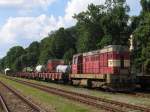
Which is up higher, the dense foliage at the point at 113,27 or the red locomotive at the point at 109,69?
the dense foliage at the point at 113,27

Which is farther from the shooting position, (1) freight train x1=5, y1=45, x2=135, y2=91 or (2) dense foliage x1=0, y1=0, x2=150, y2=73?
(2) dense foliage x1=0, y1=0, x2=150, y2=73

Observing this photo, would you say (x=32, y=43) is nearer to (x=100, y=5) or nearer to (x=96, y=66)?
(x=100, y=5)

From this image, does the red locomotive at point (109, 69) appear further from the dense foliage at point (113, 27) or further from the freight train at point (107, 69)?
the dense foliage at point (113, 27)

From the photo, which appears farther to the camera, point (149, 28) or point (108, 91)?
point (149, 28)

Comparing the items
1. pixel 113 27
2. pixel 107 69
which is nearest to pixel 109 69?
pixel 107 69

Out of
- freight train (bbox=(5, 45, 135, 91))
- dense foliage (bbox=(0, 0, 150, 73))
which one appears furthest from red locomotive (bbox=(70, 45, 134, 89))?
dense foliage (bbox=(0, 0, 150, 73))

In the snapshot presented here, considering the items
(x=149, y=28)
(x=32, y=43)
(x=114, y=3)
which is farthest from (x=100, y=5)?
(x=32, y=43)

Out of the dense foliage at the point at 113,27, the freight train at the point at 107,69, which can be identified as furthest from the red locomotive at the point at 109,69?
the dense foliage at the point at 113,27

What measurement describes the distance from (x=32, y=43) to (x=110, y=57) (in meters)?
160

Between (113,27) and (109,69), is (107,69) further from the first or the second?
(113,27)

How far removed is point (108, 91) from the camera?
108 ft

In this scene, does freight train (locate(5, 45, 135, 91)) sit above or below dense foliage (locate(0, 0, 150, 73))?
below

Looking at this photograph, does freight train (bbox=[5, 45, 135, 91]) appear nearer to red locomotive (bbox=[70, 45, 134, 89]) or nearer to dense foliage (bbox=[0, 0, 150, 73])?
red locomotive (bbox=[70, 45, 134, 89])

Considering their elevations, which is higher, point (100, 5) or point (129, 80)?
point (100, 5)
